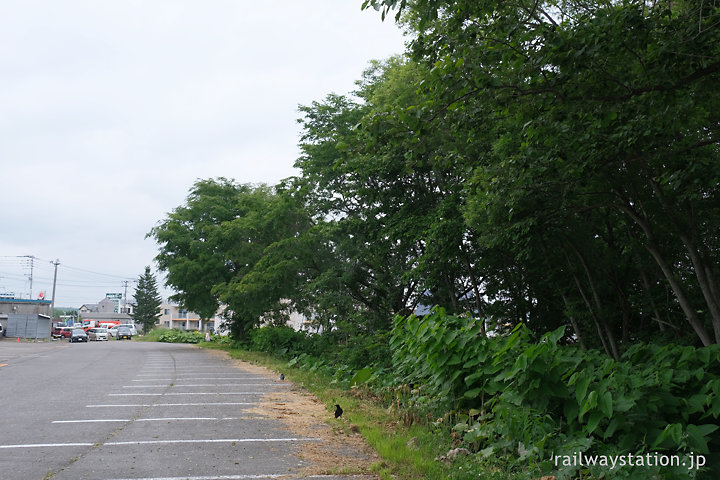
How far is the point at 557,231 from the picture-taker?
10.5m

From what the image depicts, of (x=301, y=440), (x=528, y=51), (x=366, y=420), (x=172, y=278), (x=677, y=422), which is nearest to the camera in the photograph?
(x=677, y=422)

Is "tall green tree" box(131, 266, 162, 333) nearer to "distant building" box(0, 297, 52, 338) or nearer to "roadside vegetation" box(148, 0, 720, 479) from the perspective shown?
"distant building" box(0, 297, 52, 338)

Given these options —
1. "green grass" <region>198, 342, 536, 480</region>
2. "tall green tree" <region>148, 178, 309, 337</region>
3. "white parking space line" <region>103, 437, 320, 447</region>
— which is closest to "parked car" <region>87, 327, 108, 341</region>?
"tall green tree" <region>148, 178, 309, 337</region>

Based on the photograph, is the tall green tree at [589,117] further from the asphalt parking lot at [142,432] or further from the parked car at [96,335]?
the parked car at [96,335]

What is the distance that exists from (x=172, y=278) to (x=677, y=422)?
3130 centimetres

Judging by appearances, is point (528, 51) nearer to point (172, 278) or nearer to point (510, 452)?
point (510, 452)

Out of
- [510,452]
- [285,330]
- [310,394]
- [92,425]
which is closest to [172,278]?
[285,330]

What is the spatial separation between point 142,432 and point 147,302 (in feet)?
323

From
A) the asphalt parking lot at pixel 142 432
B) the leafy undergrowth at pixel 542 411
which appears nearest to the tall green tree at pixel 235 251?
the asphalt parking lot at pixel 142 432

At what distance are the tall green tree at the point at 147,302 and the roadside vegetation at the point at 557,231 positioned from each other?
90165 millimetres

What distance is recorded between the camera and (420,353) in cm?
800

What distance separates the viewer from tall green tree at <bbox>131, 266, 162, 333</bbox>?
98.2m

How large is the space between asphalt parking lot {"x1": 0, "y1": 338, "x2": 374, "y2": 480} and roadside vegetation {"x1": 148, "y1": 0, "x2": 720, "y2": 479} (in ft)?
5.80

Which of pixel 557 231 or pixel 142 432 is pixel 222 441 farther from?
pixel 557 231
